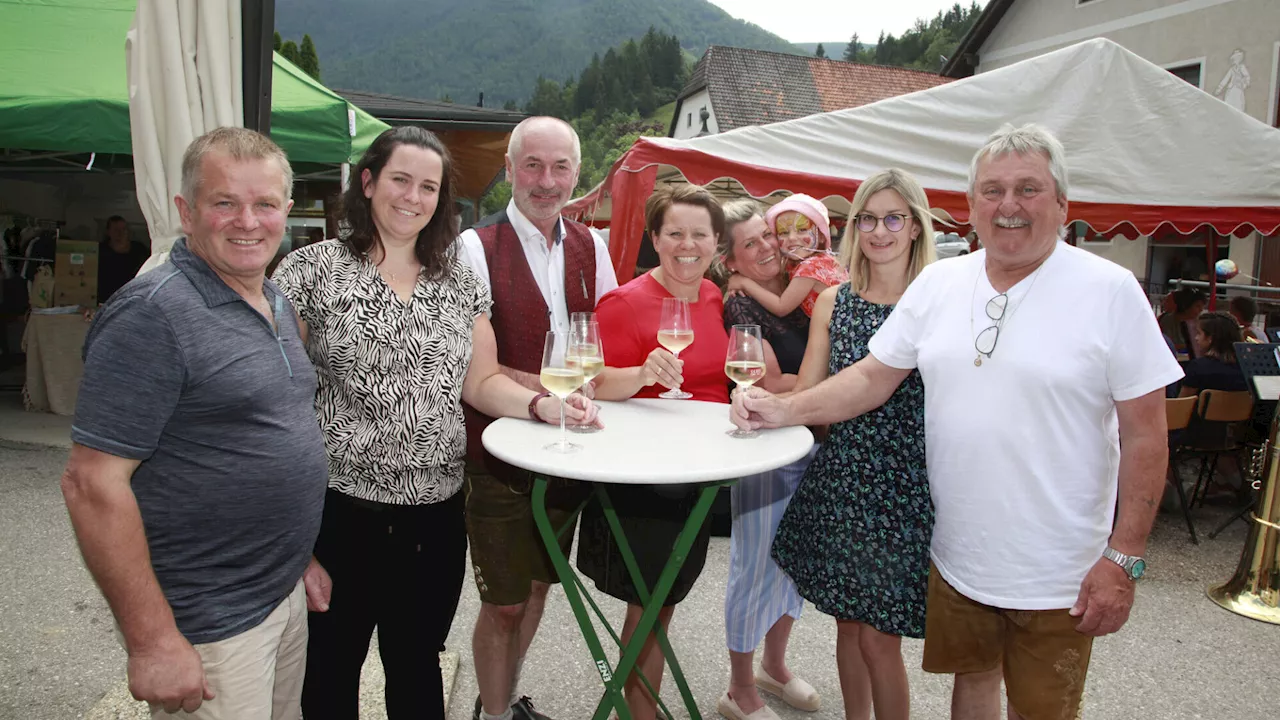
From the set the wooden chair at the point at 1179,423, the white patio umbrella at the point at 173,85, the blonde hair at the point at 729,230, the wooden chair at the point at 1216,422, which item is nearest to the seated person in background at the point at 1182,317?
the wooden chair at the point at 1216,422

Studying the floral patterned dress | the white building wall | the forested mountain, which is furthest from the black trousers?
the forested mountain

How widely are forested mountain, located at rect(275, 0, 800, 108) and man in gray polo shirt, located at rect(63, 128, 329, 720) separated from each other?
140 metres

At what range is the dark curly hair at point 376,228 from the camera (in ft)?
Result: 6.53

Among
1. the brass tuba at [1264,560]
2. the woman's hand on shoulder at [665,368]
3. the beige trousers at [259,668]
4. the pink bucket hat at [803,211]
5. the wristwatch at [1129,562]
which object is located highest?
the pink bucket hat at [803,211]

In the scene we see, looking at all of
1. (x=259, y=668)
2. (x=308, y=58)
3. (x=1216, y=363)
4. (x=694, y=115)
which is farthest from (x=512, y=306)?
(x=694, y=115)

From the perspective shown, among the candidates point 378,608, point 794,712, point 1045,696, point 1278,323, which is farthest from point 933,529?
point 1278,323

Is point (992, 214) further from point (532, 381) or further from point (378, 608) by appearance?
point (378, 608)

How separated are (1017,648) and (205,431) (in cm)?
195

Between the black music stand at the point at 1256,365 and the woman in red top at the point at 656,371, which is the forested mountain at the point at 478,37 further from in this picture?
the woman in red top at the point at 656,371

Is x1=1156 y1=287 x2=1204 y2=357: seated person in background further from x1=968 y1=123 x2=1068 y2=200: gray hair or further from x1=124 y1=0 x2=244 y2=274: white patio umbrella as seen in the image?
x1=124 y1=0 x2=244 y2=274: white patio umbrella

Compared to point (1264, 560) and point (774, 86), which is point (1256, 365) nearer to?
point (1264, 560)

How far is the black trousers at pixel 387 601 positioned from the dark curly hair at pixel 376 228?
2.17 ft

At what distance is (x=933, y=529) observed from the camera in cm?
212

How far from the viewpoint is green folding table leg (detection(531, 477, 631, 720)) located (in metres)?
1.95
